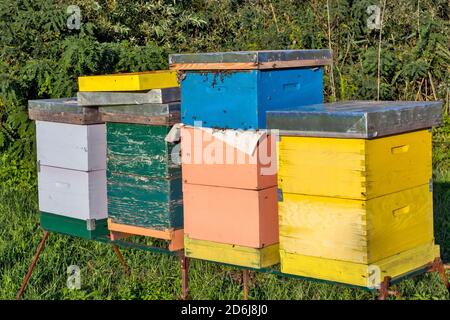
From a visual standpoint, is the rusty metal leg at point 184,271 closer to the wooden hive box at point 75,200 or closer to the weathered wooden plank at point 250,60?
the wooden hive box at point 75,200

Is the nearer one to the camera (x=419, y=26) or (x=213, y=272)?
(x=213, y=272)

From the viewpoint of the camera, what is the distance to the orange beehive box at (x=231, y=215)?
3455mm

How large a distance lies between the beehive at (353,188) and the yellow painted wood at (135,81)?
75cm

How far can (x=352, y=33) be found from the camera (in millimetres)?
7816

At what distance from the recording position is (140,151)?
12.8 ft

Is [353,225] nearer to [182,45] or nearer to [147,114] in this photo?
[147,114]

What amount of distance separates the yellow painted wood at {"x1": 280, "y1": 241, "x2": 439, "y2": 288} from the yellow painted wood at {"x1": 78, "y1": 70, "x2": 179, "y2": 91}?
1.04 metres

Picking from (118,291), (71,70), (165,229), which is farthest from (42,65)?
(165,229)

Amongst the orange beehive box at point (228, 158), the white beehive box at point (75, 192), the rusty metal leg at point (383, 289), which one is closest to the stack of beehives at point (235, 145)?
the orange beehive box at point (228, 158)

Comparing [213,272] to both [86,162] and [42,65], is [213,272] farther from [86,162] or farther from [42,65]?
[42,65]

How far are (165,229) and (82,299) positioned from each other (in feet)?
2.40

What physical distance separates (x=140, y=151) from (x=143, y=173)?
11 centimetres

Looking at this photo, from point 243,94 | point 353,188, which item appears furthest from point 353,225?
point 243,94

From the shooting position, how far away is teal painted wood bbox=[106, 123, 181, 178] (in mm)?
3803
